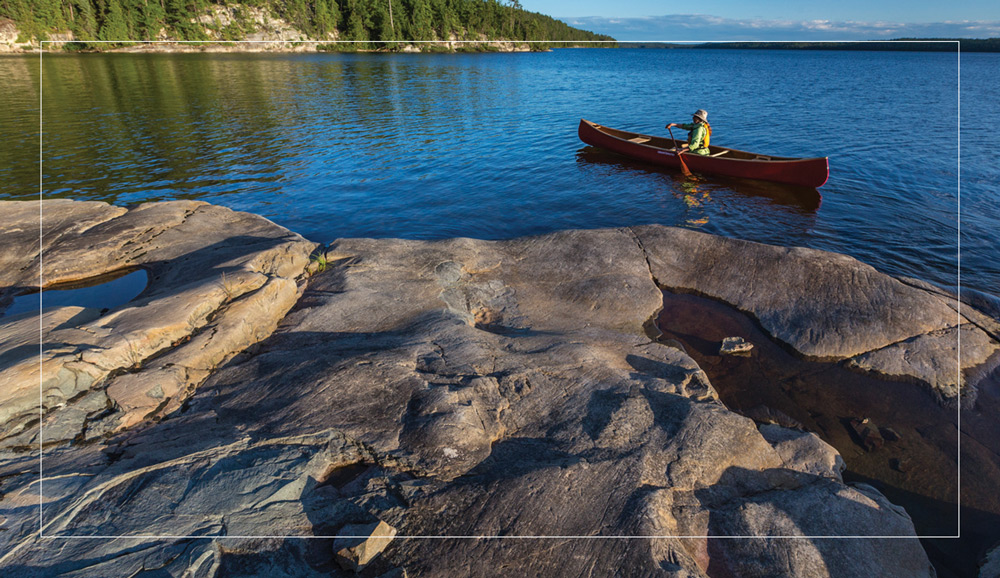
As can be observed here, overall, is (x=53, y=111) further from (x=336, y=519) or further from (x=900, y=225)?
(x=900, y=225)

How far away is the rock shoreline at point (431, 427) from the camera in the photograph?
389cm

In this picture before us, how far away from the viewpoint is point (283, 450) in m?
4.60

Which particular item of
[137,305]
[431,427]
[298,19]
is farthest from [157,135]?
[298,19]

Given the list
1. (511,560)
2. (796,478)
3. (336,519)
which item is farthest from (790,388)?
(336,519)

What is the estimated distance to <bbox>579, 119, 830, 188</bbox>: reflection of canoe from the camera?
16281 mm

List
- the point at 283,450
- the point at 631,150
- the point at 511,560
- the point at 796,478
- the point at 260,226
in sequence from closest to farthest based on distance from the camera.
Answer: the point at 511,560
the point at 283,450
the point at 796,478
the point at 260,226
the point at 631,150

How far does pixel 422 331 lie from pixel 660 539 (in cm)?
406

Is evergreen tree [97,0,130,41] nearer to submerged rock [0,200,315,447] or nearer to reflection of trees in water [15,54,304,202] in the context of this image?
reflection of trees in water [15,54,304,202]

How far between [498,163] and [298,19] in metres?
97.9

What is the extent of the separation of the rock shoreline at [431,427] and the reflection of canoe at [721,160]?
356 inches

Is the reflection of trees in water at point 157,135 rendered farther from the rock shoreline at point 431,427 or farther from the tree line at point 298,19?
the tree line at point 298,19

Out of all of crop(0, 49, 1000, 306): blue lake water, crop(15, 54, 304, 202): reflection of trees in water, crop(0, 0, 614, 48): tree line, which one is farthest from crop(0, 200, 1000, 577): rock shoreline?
crop(0, 0, 614, 48): tree line

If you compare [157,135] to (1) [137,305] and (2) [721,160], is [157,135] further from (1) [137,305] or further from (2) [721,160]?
(2) [721,160]

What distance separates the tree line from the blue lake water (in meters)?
43.1
